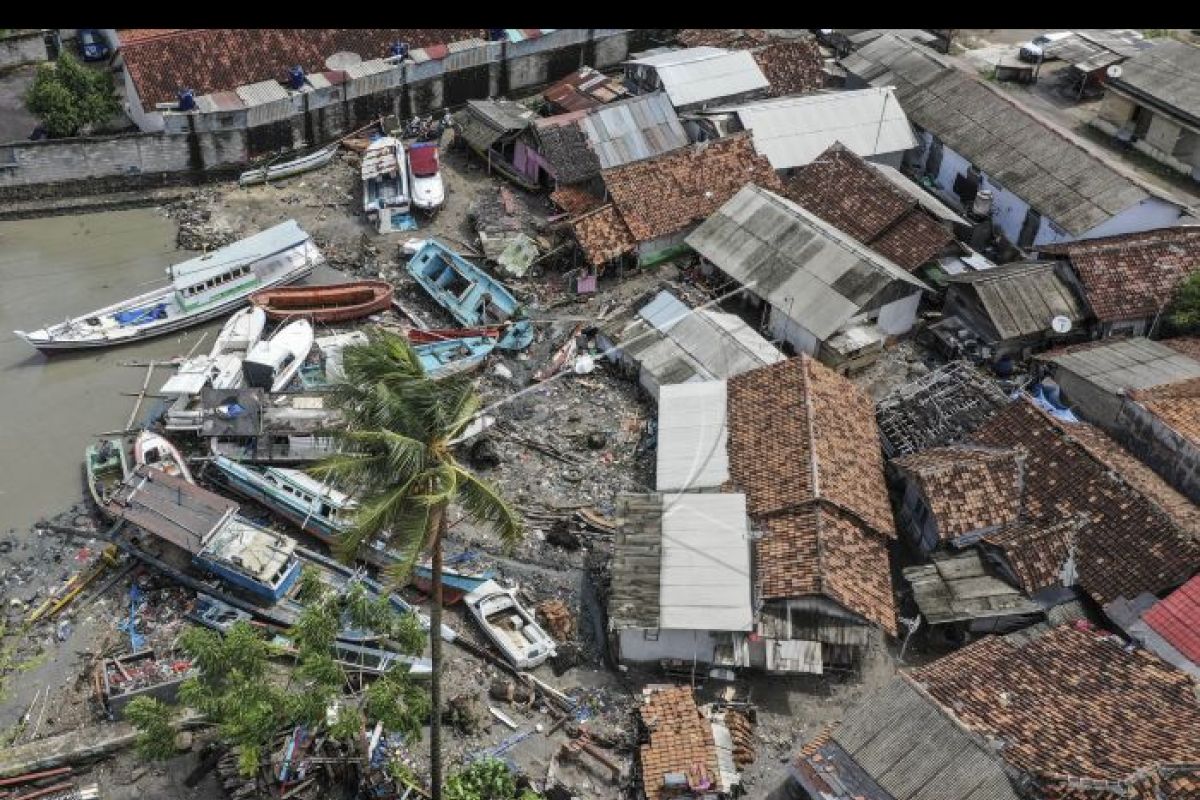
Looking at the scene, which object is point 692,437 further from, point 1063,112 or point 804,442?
point 1063,112

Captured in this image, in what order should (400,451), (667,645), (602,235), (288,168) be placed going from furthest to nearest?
(288,168) → (602,235) → (667,645) → (400,451)

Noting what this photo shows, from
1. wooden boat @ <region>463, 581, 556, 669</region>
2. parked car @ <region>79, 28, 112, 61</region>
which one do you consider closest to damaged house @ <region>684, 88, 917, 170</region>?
wooden boat @ <region>463, 581, 556, 669</region>

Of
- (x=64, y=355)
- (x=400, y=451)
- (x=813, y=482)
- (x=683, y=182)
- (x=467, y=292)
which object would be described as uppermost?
(x=400, y=451)

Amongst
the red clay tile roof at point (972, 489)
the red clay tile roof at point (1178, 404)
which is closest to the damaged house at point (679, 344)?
the red clay tile roof at point (972, 489)

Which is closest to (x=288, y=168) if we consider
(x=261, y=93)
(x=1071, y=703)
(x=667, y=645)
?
(x=261, y=93)

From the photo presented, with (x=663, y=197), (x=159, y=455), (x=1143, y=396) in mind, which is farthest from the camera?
(x=663, y=197)
